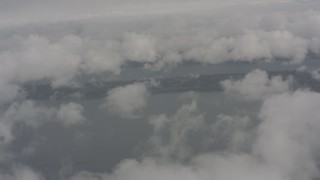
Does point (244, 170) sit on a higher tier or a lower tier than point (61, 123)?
lower

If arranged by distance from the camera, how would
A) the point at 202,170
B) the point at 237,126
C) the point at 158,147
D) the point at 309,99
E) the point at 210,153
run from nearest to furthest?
the point at 202,170 → the point at 210,153 → the point at 158,147 → the point at 237,126 → the point at 309,99

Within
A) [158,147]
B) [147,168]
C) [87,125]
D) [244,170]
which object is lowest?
[244,170]

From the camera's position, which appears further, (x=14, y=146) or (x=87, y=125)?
(x=87, y=125)

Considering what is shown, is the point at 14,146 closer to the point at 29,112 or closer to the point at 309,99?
the point at 29,112

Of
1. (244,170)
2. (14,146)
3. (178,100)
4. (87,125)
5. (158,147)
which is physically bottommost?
(244,170)

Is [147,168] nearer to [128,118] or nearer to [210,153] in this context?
[210,153]

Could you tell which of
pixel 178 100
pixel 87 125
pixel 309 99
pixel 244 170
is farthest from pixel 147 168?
pixel 309 99

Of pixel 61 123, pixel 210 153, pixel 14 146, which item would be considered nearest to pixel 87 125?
pixel 61 123

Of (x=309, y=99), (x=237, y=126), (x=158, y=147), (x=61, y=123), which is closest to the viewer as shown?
(x=158, y=147)

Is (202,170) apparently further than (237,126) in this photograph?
No
